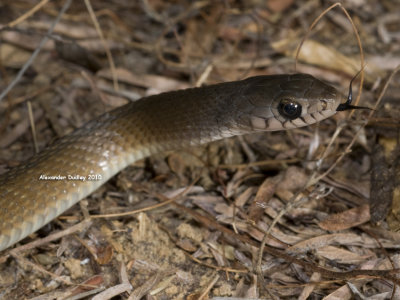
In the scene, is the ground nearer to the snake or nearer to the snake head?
the snake

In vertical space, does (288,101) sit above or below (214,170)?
above

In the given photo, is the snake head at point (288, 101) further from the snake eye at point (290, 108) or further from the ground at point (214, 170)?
the ground at point (214, 170)

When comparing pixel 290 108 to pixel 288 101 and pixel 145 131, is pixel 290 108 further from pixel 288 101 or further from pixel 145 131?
pixel 145 131

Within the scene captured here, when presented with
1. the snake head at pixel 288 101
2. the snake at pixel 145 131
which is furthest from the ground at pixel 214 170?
the snake head at pixel 288 101

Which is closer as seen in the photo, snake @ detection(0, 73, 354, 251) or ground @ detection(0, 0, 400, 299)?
ground @ detection(0, 0, 400, 299)

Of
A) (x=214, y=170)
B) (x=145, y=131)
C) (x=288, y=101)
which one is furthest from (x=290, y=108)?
(x=145, y=131)

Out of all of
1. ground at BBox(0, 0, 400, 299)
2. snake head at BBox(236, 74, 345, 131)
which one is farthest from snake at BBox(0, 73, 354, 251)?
ground at BBox(0, 0, 400, 299)

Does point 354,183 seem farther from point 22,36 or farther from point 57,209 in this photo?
point 22,36

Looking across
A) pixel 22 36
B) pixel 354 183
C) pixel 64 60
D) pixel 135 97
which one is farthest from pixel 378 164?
pixel 22 36
